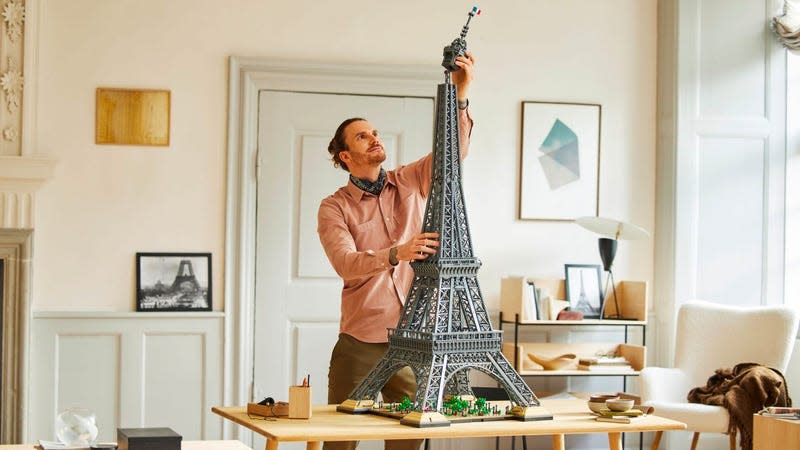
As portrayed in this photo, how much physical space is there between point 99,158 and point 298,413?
102 inches

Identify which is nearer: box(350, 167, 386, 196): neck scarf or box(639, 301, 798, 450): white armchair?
box(350, 167, 386, 196): neck scarf

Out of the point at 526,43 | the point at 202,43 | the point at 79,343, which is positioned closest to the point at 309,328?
the point at 79,343

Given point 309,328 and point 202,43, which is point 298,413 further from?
point 202,43

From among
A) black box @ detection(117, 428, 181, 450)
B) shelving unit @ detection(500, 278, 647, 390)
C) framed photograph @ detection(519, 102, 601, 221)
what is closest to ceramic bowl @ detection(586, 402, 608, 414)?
black box @ detection(117, 428, 181, 450)

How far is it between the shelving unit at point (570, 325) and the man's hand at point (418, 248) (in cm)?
215

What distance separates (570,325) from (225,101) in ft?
6.95

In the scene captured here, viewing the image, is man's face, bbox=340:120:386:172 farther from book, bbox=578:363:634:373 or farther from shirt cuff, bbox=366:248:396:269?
book, bbox=578:363:634:373

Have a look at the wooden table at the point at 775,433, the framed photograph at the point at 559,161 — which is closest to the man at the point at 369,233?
the wooden table at the point at 775,433

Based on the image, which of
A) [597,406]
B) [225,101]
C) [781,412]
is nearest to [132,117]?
[225,101]

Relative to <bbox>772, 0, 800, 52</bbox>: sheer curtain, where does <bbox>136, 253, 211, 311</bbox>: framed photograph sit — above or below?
below

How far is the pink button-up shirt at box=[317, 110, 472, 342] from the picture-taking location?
3.49m

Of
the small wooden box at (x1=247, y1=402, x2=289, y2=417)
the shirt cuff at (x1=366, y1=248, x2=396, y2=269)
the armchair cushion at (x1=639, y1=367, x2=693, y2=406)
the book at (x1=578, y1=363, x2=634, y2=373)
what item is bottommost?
the armchair cushion at (x1=639, y1=367, x2=693, y2=406)

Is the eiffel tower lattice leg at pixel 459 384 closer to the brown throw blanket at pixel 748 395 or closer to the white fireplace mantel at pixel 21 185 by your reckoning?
the brown throw blanket at pixel 748 395

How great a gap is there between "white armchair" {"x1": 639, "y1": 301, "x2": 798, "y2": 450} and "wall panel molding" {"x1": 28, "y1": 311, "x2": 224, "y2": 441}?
2125mm
